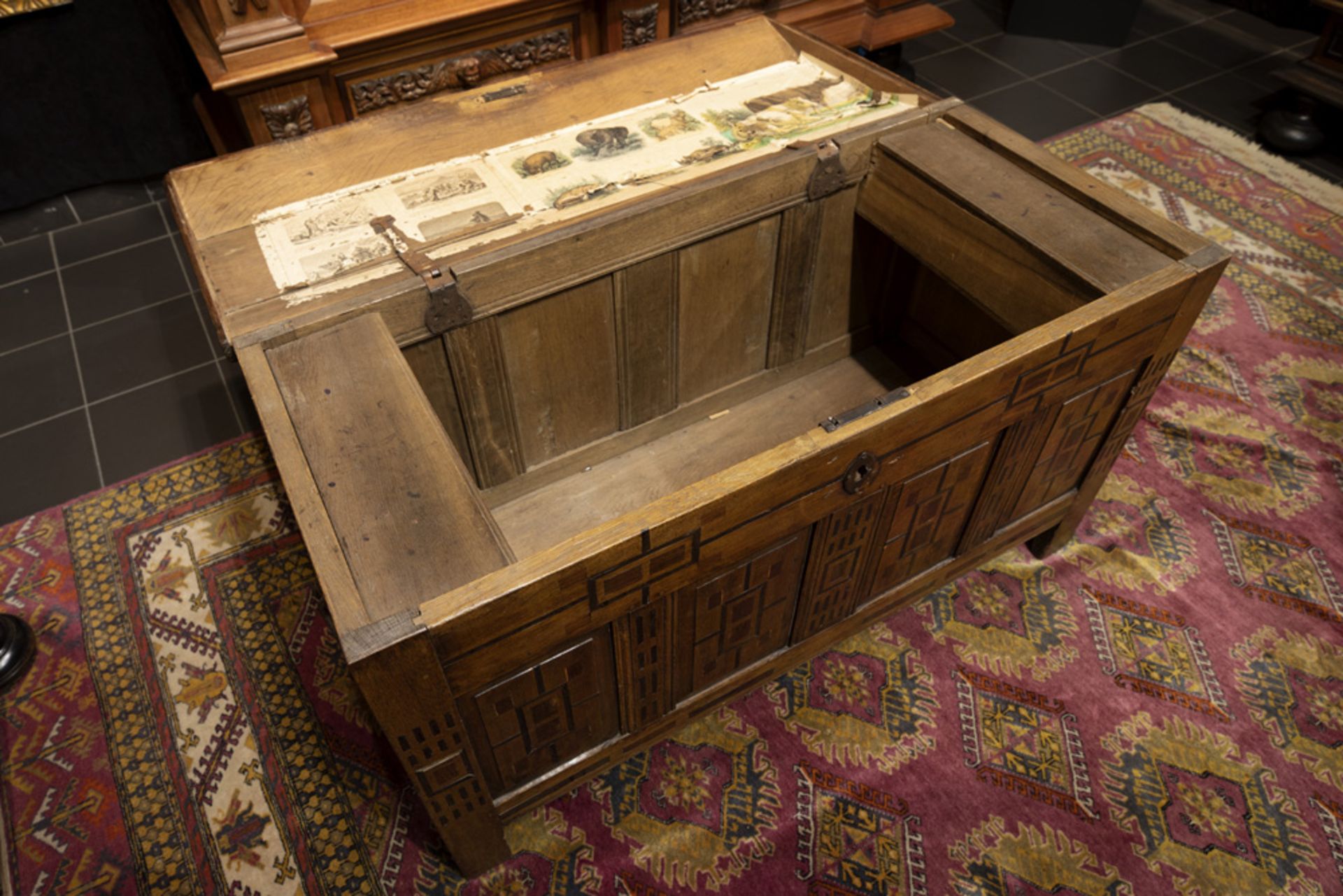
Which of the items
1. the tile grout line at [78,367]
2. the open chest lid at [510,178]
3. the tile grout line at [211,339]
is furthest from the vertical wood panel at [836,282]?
the tile grout line at [78,367]

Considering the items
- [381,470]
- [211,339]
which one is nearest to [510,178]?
[381,470]

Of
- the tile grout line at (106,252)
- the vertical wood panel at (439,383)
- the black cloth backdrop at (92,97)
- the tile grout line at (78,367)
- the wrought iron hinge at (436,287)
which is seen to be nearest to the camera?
the wrought iron hinge at (436,287)

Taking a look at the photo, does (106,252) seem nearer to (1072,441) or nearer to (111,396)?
(111,396)

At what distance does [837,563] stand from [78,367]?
287 centimetres

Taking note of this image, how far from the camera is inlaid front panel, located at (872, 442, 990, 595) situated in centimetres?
201

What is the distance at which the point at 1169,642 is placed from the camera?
2.52 metres

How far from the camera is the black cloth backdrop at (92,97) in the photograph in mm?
3275

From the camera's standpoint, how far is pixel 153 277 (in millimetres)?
3531

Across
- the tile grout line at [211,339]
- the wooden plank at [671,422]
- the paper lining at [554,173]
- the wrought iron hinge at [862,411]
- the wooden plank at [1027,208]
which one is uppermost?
the paper lining at [554,173]

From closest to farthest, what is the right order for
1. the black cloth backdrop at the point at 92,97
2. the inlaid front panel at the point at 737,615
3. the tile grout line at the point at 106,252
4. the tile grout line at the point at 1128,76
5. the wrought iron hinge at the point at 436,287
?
the inlaid front panel at the point at 737,615 → the wrought iron hinge at the point at 436,287 → the black cloth backdrop at the point at 92,97 → the tile grout line at the point at 106,252 → the tile grout line at the point at 1128,76

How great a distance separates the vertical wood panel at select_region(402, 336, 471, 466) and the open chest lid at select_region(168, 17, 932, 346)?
7cm

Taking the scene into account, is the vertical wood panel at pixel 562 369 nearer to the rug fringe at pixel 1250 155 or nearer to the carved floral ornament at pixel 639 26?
the carved floral ornament at pixel 639 26

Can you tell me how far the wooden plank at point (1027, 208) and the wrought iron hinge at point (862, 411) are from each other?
2.10 ft

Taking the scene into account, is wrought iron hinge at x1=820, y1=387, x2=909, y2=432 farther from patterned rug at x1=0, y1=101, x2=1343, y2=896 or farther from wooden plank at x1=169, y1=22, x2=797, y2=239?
wooden plank at x1=169, y1=22, x2=797, y2=239
